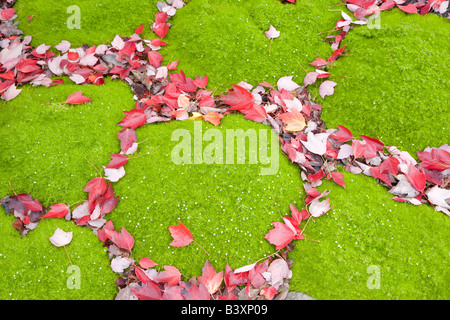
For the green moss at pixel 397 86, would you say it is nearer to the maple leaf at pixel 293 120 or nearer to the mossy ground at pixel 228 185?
the mossy ground at pixel 228 185

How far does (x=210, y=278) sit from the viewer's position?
229 centimetres

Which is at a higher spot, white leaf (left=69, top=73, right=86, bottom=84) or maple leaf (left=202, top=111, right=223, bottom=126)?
white leaf (left=69, top=73, right=86, bottom=84)

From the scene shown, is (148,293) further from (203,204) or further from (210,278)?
(203,204)

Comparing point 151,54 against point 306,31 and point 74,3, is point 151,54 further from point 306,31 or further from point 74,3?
point 306,31

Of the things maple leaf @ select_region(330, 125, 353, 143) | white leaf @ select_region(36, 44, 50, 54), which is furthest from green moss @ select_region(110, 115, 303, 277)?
white leaf @ select_region(36, 44, 50, 54)

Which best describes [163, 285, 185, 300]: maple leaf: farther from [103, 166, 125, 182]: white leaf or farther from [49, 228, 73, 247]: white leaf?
[103, 166, 125, 182]: white leaf

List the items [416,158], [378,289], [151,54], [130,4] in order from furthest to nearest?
[130,4], [151,54], [416,158], [378,289]

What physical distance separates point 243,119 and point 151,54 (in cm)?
131

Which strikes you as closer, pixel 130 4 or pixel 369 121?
pixel 369 121

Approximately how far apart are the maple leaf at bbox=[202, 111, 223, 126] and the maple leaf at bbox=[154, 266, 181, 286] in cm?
135

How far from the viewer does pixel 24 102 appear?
3123 millimetres

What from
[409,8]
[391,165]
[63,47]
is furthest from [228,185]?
[409,8]

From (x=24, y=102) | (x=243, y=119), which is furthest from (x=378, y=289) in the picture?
(x=24, y=102)

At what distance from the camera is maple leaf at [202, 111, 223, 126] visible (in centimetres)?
294
